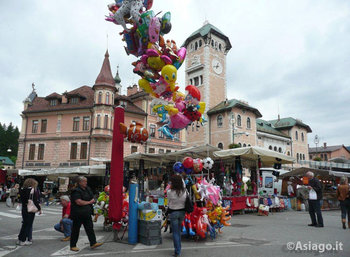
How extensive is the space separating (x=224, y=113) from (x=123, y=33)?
3470cm

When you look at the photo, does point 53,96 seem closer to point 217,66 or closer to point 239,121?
point 239,121

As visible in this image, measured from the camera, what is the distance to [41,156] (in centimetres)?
3216

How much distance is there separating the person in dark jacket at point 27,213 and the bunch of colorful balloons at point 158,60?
11.8ft

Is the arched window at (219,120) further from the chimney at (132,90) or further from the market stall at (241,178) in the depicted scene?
the market stall at (241,178)

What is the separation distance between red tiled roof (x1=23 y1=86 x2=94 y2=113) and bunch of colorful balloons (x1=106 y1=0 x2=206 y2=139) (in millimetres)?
24873

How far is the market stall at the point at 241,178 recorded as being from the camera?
13039mm

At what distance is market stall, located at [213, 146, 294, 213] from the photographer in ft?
42.8

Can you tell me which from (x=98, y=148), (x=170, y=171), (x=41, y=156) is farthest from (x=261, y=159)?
(x=41, y=156)

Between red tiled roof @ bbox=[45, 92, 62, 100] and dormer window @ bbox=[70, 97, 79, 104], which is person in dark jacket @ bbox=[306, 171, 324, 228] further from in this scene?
red tiled roof @ bbox=[45, 92, 62, 100]

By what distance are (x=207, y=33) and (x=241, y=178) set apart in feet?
116

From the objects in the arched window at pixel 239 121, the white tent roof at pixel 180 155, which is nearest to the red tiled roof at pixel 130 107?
the arched window at pixel 239 121

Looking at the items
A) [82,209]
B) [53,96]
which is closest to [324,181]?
[82,209]

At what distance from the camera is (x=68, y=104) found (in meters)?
33.2

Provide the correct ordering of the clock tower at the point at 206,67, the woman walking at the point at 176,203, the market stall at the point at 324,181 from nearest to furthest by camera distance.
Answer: the woman walking at the point at 176,203 < the market stall at the point at 324,181 < the clock tower at the point at 206,67
